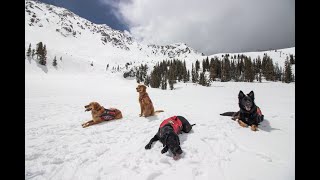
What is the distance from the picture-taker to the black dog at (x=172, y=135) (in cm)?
520

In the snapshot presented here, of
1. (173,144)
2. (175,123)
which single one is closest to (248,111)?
(175,123)

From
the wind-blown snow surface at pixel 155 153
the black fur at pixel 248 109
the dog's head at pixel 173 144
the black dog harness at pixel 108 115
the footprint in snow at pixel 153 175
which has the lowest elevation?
the footprint in snow at pixel 153 175

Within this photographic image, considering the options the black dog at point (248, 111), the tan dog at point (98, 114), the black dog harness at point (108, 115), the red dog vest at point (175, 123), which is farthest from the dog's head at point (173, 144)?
the black dog harness at point (108, 115)

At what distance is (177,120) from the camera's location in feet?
22.8

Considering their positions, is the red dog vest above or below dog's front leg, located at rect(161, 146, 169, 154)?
above

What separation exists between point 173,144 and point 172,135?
11.7 inches

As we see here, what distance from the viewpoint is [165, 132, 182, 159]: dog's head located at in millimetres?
5102

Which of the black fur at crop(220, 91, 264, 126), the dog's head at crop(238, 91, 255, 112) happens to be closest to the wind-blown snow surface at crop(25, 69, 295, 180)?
the black fur at crop(220, 91, 264, 126)

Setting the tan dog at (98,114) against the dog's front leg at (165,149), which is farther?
the tan dog at (98,114)

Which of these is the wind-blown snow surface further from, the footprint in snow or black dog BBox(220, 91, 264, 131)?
black dog BBox(220, 91, 264, 131)

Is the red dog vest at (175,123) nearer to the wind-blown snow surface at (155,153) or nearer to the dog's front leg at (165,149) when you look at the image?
the wind-blown snow surface at (155,153)
